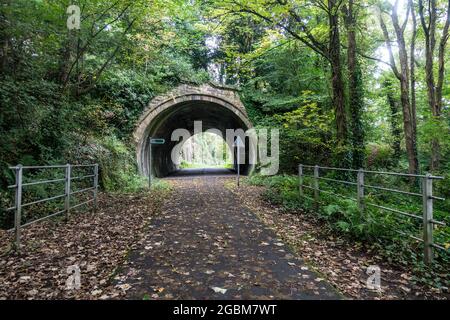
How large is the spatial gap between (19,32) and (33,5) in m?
0.87

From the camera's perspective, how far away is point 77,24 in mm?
7617

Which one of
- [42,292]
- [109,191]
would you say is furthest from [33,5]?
[42,292]

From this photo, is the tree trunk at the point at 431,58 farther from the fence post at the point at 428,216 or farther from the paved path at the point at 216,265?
the paved path at the point at 216,265

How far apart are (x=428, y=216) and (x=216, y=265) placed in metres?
2.84

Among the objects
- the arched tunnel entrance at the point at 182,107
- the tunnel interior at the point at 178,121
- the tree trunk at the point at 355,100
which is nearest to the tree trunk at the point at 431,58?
the tree trunk at the point at 355,100

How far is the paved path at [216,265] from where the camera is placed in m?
3.24

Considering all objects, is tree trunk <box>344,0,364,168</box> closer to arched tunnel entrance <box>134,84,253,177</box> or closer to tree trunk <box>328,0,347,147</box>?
tree trunk <box>328,0,347,147</box>

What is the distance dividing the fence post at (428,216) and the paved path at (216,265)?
1.61 meters

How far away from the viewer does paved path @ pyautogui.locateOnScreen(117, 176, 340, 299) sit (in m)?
3.24

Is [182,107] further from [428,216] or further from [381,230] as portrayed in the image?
[428,216]

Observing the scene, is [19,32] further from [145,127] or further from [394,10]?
[394,10]

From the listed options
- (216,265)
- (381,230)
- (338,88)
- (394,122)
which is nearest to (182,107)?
(338,88)

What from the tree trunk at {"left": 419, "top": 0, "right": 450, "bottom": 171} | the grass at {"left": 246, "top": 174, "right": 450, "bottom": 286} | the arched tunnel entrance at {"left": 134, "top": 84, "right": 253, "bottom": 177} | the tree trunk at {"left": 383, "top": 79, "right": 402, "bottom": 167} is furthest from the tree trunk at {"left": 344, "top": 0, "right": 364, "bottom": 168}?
the tree trunk at {"left": 383, "top": 79, "right": 402, "bottom": 167}

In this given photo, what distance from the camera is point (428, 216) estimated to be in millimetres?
3947
